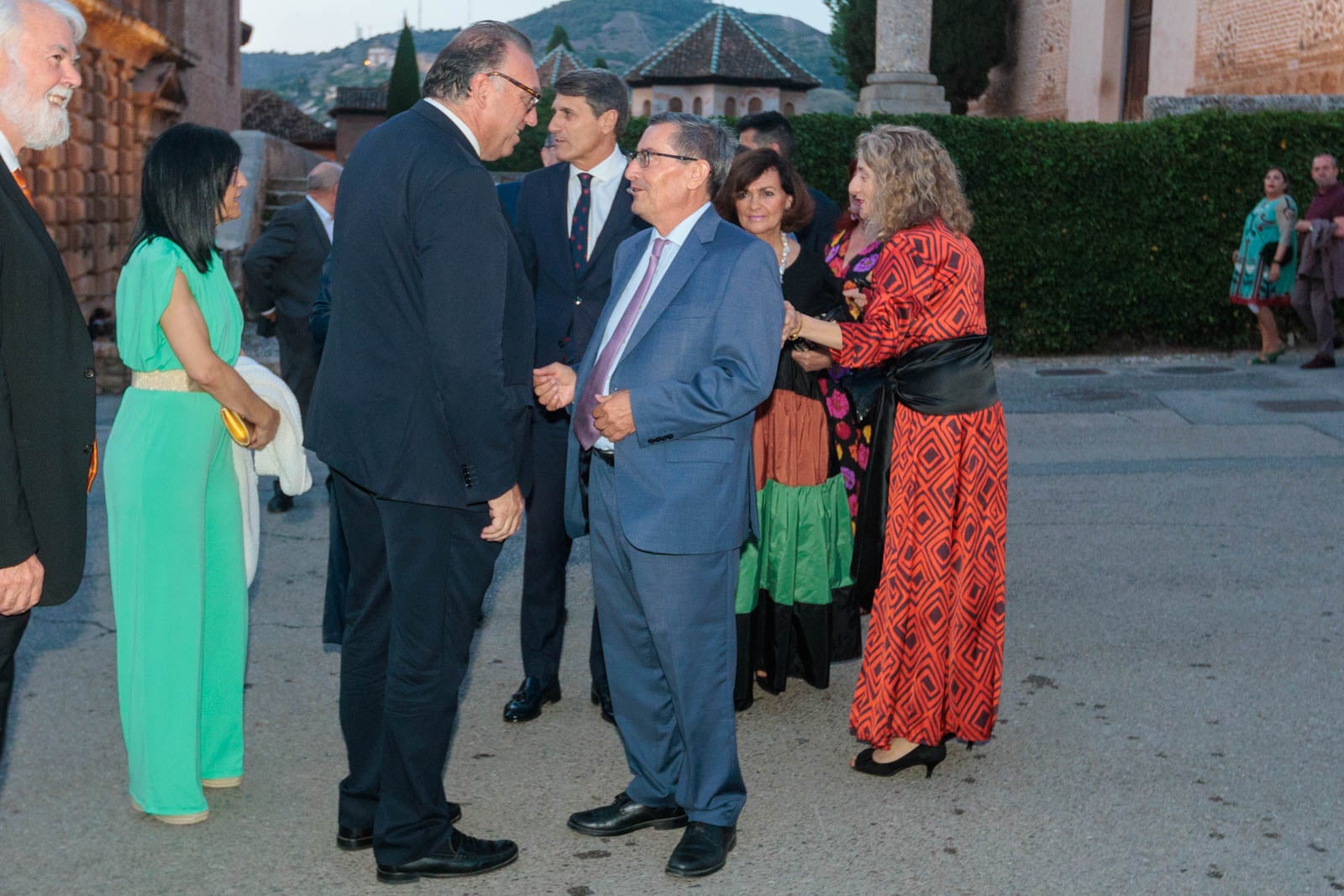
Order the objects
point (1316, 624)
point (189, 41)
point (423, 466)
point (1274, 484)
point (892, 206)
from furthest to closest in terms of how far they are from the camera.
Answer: point (189, 41)
point (1274, 484)
point (1316, 624)
point (892, 206)
point (423, 466)

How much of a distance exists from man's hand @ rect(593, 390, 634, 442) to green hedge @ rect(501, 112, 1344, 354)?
1151cm

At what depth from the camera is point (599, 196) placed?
518cm

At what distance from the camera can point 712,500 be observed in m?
3.82

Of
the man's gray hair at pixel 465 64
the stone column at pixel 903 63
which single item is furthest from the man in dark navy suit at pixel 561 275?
the stone column at pixel 903 63

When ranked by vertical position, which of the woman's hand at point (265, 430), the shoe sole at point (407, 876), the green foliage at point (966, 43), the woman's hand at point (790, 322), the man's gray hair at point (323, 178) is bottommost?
the shoe sole at point (407, 876)

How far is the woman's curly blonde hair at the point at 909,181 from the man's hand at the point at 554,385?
1118 mm

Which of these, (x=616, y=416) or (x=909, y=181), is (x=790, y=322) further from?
(x=616, y=416)

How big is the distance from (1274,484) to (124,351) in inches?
277

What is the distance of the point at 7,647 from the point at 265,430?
1449mm

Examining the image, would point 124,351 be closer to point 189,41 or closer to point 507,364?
point 507,364

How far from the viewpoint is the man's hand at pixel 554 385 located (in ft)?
13.9

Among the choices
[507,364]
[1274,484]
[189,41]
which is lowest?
[1274,484]

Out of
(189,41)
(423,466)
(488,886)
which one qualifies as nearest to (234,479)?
(423,466)

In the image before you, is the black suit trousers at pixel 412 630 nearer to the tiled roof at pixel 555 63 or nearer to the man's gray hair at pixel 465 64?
the man's gray hair at pixel 465 64
